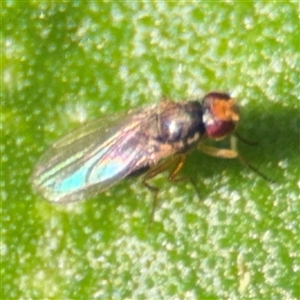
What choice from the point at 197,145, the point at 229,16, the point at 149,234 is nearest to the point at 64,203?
the point at 149,234

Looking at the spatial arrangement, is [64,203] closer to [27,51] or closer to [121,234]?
[121,234]

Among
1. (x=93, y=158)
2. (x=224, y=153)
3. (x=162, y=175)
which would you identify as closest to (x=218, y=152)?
(x=224, y=153)

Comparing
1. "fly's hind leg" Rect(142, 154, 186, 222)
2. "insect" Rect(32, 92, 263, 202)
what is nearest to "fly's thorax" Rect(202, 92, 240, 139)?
"insect" Rect(32, 92, 263, 202)

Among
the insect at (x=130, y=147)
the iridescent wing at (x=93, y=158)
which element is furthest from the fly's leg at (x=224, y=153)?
the iridescent wing at (x=93, y=158)

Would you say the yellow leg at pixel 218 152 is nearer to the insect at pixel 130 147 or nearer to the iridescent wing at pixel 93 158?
the insect at pixel 130 147

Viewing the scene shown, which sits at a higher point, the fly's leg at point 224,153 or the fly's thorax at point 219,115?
the fly's thorax at point 219,115

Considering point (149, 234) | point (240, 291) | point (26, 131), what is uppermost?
point (26, 131)

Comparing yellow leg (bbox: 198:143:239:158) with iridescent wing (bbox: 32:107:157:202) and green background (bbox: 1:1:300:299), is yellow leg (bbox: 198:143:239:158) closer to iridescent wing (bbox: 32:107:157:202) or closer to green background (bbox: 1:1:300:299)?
green background (bbox: 1:1:300:299)
